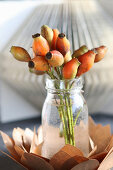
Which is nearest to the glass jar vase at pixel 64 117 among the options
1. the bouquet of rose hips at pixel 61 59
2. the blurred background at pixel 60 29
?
the bouquet of rose hips at pixel 61 59

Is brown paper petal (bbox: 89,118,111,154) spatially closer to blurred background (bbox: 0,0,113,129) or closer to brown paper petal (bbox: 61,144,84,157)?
brown paper petal (bbox: 61,144,84,157)

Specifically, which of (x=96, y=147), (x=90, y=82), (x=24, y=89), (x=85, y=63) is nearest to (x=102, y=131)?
(x=96, y=147)

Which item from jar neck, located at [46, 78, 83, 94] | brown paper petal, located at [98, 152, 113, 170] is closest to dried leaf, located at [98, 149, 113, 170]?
brown paper petal, located at [98, 152, 113, 170]

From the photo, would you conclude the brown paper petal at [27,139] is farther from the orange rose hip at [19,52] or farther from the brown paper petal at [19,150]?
the orange rose hip at [19,52]

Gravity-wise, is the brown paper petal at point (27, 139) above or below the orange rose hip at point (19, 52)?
below

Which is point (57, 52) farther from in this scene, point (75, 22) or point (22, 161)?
point (75, 22)

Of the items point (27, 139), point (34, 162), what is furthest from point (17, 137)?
point (34, 162)

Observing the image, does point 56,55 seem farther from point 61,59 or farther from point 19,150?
point 19,150
